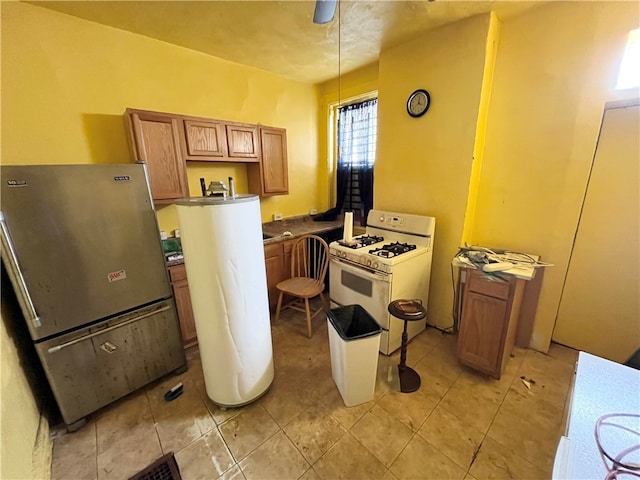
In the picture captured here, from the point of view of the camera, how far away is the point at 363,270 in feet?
6.88

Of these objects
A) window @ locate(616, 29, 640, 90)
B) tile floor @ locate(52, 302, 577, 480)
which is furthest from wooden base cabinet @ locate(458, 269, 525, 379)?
window @ locate(616, 29, 640, 90)

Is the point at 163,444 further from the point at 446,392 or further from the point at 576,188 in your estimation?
the point at 576,188

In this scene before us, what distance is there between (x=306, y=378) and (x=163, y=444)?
3.10 feet

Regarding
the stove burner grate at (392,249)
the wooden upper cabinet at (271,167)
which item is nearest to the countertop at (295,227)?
the wooden upper cabinet at (271,167)

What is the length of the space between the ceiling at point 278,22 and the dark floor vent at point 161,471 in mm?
2848

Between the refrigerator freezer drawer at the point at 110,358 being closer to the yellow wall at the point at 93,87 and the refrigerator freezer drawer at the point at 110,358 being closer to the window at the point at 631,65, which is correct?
the yellow wall at the point at 93,87

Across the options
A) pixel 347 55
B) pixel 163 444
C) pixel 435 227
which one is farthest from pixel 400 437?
pixel 347 55

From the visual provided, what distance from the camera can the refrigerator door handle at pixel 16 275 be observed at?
49.0 inches

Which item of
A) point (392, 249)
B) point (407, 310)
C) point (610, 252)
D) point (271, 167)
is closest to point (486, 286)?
point (407, 310)

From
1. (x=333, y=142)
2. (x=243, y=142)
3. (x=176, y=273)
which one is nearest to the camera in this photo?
(x=176, y=273)

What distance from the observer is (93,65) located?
200 centimetres

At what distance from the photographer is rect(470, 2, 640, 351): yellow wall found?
1696mm

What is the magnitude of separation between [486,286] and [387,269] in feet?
2.27

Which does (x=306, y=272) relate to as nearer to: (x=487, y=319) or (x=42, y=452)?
(x=487, y=319)
